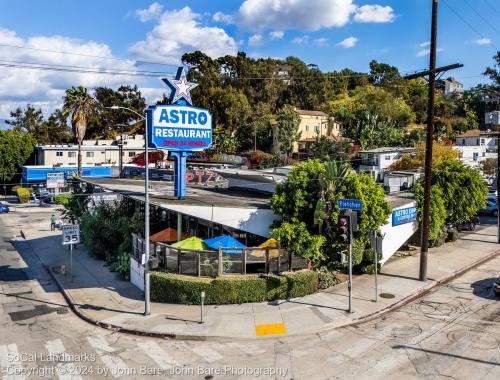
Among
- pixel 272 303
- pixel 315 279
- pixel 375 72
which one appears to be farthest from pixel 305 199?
pixel 375 72

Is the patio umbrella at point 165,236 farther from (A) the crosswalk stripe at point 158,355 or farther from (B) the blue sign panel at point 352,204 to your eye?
(B) the blue sign panel at point 352,204

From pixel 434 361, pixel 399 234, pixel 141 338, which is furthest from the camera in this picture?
pixel 399 234

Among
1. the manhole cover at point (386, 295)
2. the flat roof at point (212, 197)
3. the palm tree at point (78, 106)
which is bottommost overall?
the manhole cover at point (386, 295)

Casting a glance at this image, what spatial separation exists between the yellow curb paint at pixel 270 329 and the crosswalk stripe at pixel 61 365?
625 centimetres

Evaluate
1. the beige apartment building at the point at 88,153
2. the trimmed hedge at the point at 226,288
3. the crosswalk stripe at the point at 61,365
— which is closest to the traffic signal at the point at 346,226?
the trimmed hedge at the point at 226,288

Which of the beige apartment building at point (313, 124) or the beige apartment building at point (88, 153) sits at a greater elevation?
the beige apartment building at point (313, 124)

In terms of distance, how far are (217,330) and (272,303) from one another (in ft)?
11.7

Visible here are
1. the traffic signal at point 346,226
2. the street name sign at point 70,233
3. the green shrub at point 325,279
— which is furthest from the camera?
the street name sign at point 70,233

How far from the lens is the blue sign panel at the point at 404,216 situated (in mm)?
25128

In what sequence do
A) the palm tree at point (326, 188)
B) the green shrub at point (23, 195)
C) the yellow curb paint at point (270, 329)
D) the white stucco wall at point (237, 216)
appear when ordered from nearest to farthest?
the yellow curb paint at point (270, 329)
the palm tree at point (326, 188)
the white stucco wall at point (237, 216)
the green shrub at point (23, 195)

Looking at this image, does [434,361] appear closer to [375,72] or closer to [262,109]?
[262,109]

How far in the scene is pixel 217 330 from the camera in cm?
1650

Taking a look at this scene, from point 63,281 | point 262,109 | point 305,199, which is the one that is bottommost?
point 63,281

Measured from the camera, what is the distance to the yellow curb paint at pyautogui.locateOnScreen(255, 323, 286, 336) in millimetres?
16359
